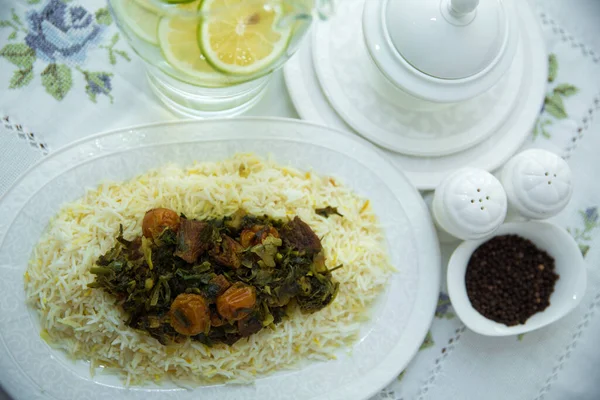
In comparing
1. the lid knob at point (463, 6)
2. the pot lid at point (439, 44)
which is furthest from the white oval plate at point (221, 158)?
the lid knob at point (463, 6)

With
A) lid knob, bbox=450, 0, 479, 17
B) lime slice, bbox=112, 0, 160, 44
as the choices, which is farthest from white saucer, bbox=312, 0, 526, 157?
lime slice, bbox=112, 0, 160, 44

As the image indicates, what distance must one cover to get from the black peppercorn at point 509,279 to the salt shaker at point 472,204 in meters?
0.14

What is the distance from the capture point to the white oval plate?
60.5 inches

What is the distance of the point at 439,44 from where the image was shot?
155 cm

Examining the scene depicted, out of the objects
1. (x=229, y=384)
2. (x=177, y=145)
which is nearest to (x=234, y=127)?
(x=177, y=145)

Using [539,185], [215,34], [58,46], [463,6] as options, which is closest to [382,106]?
[463,6]

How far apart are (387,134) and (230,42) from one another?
2.05 ft

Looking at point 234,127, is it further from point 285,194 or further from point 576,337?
point 576,337

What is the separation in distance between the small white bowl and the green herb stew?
0.43 meters

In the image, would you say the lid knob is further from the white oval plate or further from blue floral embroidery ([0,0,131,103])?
blue floral embroidery ([0,0,131,103])

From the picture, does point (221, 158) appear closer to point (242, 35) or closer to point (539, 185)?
point (242, 35)

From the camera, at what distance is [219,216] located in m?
1.58

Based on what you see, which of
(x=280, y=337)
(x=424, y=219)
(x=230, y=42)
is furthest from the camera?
(x=424, y=219)

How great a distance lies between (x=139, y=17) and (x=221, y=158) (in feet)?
1.58
